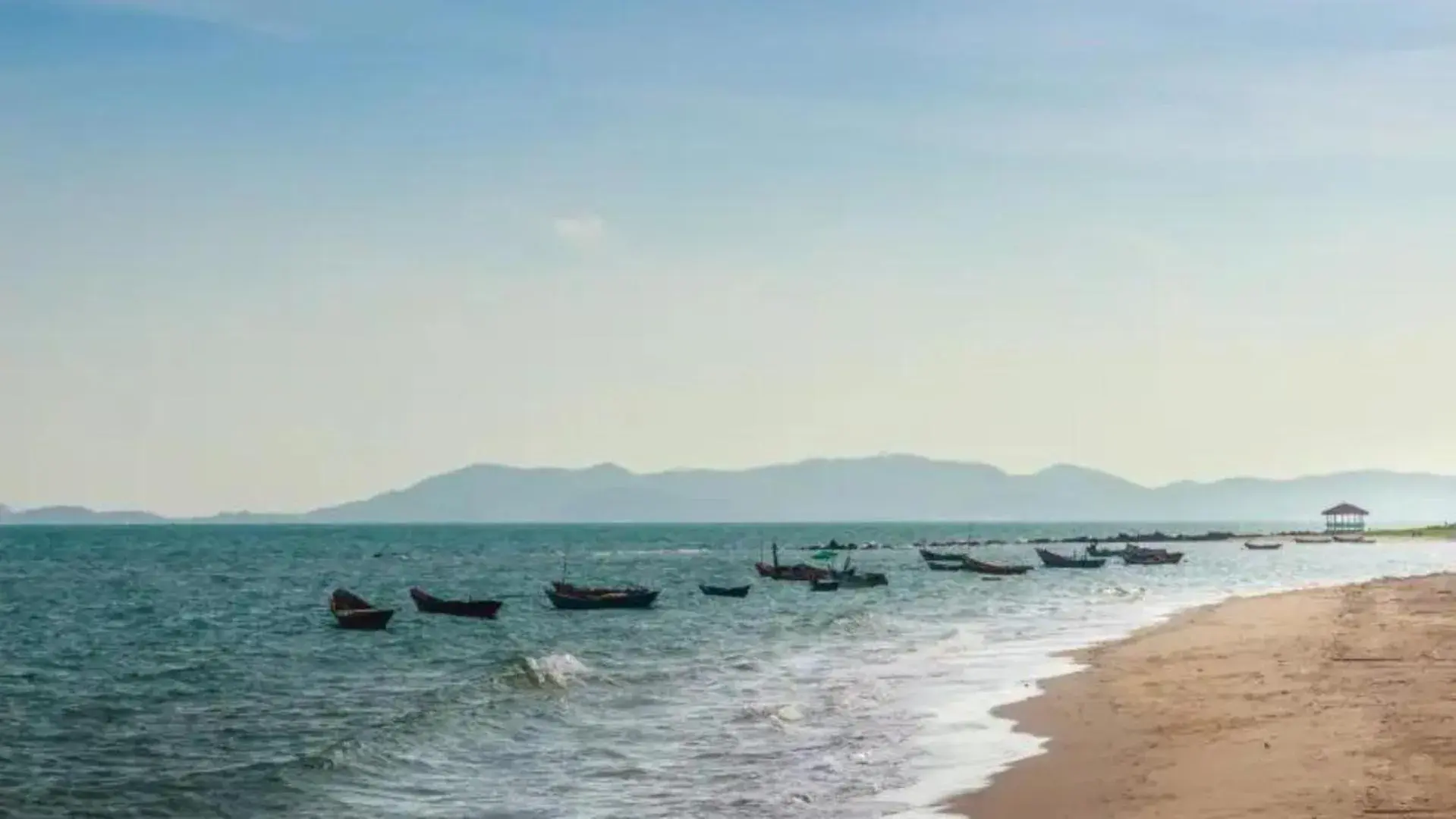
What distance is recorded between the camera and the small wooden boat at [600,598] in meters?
62.3

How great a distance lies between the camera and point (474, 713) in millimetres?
28609

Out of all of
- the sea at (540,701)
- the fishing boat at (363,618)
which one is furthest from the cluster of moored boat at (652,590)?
the sea at (540,701)

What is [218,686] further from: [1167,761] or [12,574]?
[12,574]

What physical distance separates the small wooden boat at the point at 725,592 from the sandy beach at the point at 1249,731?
36.9 metres

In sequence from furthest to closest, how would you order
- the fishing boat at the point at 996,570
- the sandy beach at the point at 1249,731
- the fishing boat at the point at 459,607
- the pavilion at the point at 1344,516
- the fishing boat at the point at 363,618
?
the pavilion at the point at 1344,516 < the fishing boat at the point at 996,570 < the fishing boat at the point at 459,607 < the fishing boat at the point at 363,618 < the sandy beach at the point at 1249,731

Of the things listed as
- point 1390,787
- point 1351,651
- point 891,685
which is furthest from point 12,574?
point 1390,787

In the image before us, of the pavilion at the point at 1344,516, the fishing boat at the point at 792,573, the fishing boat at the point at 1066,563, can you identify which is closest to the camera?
the fishing boat at the point at 792,573

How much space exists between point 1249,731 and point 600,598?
44793mm

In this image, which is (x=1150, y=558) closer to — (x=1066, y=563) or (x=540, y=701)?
(x=1066, y=563)

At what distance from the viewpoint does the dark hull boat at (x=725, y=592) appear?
72.1 meters

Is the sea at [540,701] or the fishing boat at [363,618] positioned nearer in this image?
the sea at [540,701]

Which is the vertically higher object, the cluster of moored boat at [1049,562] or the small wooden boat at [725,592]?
the cluster of moored boat at [1049,562]

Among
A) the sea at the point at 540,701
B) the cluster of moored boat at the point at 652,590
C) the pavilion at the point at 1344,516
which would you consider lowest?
the sea at the point at 540,701

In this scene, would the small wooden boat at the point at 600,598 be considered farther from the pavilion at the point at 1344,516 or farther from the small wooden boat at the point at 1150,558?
the pavilion at the point at 1344,516
